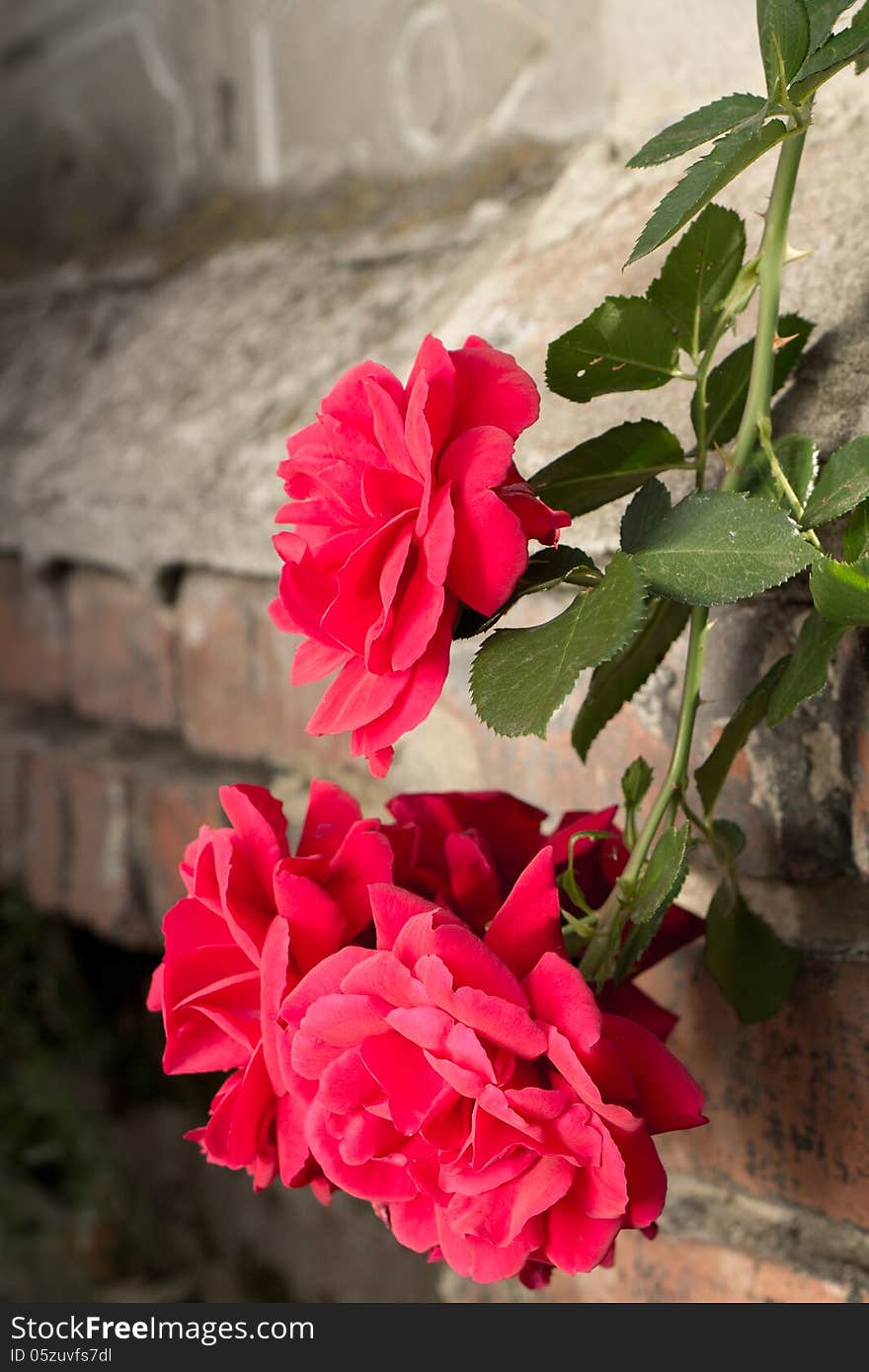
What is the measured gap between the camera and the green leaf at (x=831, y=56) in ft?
1.11

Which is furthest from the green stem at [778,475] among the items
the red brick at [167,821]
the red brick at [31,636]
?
the red brick at [31,636]

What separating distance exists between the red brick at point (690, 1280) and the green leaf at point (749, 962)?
0.14m

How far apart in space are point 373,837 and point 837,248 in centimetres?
28

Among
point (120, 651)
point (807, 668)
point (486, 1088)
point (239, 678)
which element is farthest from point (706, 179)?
point (120, 651)

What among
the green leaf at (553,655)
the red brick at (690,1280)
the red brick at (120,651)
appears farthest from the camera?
the red brick at (120,651)

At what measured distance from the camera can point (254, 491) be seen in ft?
2.42

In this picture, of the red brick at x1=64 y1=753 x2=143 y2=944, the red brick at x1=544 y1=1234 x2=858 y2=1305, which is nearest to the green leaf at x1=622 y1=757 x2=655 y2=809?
the red brick at x1=544 y1=1234 x2=858 y2=1305

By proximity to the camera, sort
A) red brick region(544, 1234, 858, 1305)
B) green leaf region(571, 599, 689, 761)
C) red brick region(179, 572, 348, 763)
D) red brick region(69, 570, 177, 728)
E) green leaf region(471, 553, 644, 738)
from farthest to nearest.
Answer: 1. red brick region(69, 570, 177, 728)
2. red brick region(179, 572, 348, 763)
3. red brick region(544, 1234, 858, 1305)
4. green leaf region(571, 599, 689, 761)
5. green leaf region(471, 553, 644, 738)

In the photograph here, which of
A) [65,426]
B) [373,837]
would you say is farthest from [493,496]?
[65,426]

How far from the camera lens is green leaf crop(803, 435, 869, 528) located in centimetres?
35

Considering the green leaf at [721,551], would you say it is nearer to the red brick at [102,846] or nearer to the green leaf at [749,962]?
the green leaf at [749,962]

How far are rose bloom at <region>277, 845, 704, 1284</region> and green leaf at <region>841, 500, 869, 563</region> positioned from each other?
11 centimetres

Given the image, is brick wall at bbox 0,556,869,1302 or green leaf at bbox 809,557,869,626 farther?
brick wall at bbox 0,556,869,1302

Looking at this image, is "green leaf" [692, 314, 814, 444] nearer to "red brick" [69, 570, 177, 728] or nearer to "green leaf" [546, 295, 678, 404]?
"green leaf" [546, 295, 678, 404]
